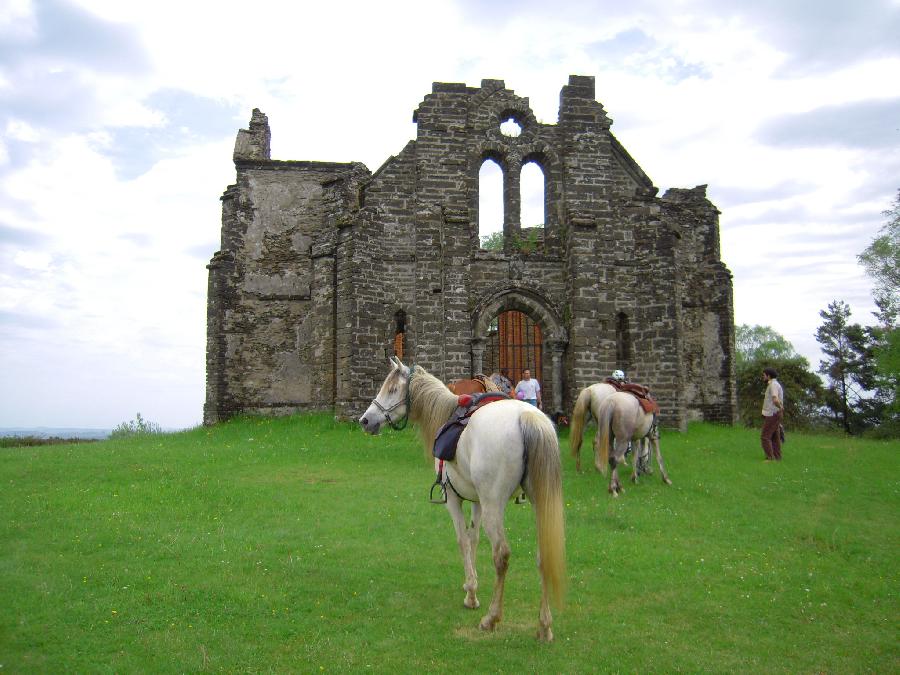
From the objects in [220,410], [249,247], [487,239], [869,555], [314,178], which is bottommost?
[869,555]

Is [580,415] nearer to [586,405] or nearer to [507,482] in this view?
[586,405]

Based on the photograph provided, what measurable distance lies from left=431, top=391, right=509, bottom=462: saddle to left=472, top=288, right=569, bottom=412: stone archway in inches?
526

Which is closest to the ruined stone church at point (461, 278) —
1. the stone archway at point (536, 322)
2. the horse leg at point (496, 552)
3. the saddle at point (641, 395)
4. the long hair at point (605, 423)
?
the stone archway at point (536, 322)

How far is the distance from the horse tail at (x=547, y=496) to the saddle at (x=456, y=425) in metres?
0.67

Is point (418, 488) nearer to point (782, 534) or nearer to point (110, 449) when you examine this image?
point (782, 534)

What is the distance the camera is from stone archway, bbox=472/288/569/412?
67.8ft

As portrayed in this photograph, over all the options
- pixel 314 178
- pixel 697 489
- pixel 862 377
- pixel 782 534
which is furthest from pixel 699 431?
pixel 862 377

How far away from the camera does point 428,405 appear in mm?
7480

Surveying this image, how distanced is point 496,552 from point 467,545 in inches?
29.9

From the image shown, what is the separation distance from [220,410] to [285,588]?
17.0 meters

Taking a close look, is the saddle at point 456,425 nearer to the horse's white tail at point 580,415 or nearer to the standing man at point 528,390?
the horse's white tail at point 580,415

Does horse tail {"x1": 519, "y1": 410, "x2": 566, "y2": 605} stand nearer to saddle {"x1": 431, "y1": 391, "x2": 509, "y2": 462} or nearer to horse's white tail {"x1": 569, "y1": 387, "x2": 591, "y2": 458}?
saddle {"x1": 431, "y1": 391, "x2": 509, "y2": 462}

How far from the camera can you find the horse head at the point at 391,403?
298 inches

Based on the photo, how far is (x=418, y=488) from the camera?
12.8 metres
